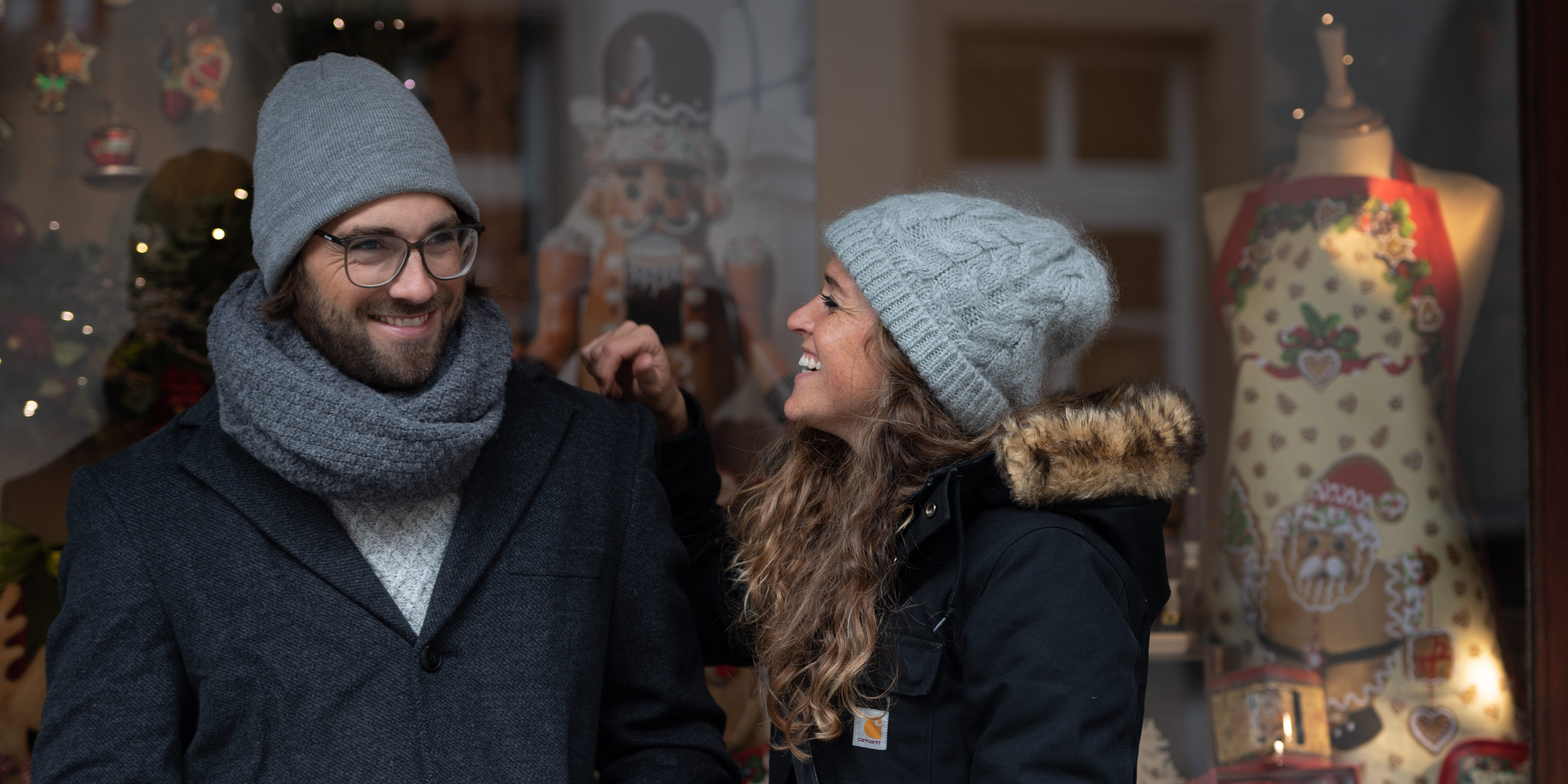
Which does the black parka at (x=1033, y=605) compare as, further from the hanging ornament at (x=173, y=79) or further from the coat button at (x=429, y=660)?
the hanging ornament at (x=173, y=79)

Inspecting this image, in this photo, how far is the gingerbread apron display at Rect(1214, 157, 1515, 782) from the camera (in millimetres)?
2926

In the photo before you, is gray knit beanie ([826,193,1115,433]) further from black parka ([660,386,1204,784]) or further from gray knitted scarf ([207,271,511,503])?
gray knitted scarf ([207,271,511,503])

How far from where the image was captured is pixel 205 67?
9.48 feet

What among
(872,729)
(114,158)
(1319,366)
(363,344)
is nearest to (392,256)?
(363,344)

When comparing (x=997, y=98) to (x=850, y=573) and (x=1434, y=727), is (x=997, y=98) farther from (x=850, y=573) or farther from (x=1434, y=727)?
(x=1434, y=727)

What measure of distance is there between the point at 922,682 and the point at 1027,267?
60 centimetres

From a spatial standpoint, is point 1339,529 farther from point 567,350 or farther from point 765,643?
point 567,350

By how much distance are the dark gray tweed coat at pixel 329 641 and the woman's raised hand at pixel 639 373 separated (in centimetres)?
28

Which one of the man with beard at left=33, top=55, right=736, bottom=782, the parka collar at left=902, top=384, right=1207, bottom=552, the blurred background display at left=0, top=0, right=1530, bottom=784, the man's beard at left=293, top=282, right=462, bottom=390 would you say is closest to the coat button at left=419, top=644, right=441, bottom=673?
the man with beard at left=33, top=55, right=736, bottom=782

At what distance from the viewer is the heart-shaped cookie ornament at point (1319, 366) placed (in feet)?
9.66

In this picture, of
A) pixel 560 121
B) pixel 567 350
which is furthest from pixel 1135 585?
pixel 560 121

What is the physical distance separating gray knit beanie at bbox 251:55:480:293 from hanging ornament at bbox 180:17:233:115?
130 centimetres

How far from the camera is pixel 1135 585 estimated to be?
1555mm

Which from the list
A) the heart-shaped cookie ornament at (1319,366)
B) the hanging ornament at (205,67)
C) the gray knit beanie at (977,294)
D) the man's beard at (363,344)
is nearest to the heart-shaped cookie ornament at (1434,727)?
the heart-shaped cookie ornament at (1319,366)
